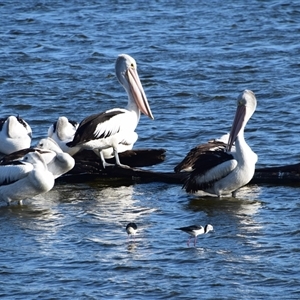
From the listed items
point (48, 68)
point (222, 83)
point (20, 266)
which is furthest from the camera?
point (48, 68)

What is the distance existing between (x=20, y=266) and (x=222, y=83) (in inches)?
285

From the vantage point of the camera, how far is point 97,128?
9.13 metres

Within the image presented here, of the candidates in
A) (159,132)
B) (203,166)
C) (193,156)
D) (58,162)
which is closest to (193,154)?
(193,156)

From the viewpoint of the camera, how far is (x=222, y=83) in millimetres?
13594

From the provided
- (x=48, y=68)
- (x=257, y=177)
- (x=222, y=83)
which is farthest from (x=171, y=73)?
(x=257, y=177)

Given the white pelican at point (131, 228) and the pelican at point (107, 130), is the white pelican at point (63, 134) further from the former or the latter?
the white pelican at point (131, 228)

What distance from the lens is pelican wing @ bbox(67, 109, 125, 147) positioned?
29.8 ft

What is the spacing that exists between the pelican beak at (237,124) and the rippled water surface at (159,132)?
458 millimetres

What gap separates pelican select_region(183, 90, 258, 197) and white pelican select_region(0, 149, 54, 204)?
4.06 ft

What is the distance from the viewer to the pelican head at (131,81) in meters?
10.1

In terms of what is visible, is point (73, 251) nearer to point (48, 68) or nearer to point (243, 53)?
point (48, 68)

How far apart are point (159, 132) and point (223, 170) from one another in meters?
2.65

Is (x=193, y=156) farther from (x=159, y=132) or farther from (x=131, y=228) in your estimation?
(x=159, y=132)

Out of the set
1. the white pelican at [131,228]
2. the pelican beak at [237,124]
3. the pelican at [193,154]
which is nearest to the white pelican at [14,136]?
the pelican at [193,154]
